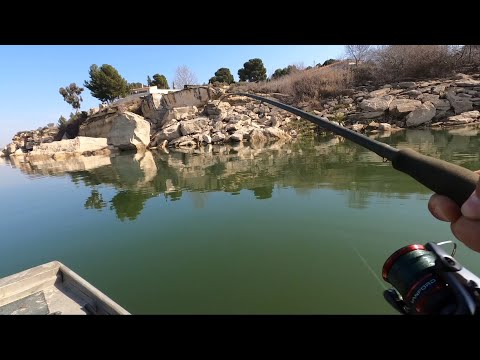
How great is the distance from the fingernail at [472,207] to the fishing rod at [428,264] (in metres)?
0.08

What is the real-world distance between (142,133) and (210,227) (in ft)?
87.6

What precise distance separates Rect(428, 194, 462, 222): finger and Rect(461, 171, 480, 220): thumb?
126mm

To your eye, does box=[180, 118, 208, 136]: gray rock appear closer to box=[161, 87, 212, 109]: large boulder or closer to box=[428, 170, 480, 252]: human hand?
box=[161, 87, 212, 109]: large boulder

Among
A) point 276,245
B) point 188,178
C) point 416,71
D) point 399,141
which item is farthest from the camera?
point 416,71

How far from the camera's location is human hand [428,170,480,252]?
2.98 ft

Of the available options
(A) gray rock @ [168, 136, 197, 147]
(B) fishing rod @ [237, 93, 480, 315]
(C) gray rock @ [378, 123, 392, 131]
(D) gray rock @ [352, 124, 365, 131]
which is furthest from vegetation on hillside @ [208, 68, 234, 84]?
(B) fishing rod @ [237, 93, 480, 315]

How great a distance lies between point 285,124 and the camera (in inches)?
1218

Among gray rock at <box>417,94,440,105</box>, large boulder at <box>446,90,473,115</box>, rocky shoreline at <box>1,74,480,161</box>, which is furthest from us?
gray rock at <box>417,94,440,105</box>

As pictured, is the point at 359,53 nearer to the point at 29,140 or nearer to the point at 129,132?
the point at 129,132
